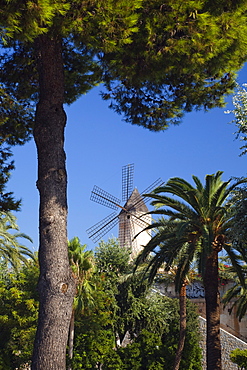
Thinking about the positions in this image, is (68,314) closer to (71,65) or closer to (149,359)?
(71,65)

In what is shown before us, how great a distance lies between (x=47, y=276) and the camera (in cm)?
743

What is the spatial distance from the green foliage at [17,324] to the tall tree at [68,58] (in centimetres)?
1056

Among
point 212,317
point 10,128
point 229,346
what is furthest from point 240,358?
point 10,128

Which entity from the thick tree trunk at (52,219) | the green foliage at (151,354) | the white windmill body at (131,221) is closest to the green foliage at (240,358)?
the green foliage at (151,354)

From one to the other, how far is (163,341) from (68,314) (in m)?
15.4

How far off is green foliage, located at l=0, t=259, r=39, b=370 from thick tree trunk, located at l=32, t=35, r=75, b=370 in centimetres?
1119

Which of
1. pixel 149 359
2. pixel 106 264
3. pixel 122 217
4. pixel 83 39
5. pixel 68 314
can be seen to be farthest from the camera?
pixel 122 217

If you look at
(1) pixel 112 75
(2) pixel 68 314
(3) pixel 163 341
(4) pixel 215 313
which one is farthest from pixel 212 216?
(3) pixel 163 341

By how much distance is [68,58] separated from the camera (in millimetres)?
10625

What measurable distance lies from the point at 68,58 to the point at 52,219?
454 centimetres

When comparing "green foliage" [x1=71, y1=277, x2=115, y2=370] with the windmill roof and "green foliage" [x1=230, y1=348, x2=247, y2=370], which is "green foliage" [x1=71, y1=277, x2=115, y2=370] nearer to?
"green foliage" [x1=230, y1=348, x2=247, y2=370]

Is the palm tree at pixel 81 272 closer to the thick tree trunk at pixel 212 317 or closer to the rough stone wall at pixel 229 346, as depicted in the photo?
the thick tree trunk at pixel 212 317

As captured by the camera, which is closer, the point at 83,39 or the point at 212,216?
the point at 83,39

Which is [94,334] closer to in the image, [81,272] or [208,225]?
[81,272]
